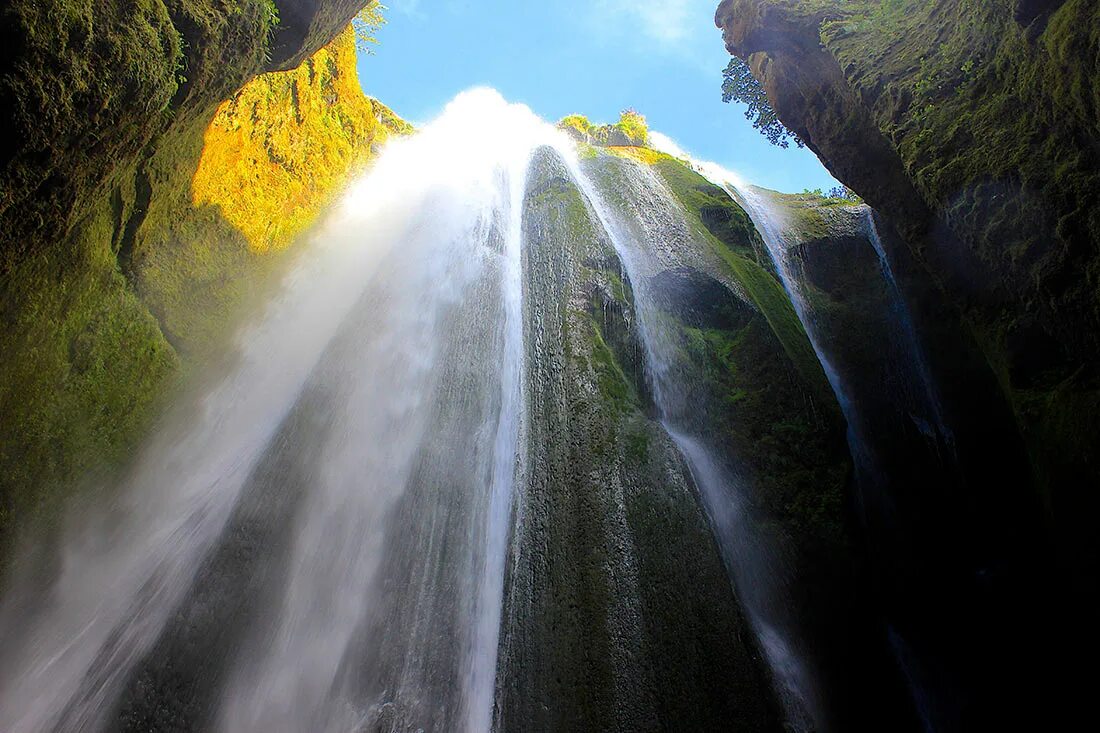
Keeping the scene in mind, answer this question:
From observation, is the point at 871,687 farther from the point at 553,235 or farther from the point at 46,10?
the point at 46,10

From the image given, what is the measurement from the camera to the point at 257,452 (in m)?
7.49

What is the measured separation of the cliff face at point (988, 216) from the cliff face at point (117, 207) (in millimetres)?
7902

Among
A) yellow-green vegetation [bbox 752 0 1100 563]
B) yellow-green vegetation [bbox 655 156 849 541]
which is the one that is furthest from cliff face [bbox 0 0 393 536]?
yellow-green vegetation [bbox 752 0 1100 563]

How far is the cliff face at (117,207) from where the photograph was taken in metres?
3.92

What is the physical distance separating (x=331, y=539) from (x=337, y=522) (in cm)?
25

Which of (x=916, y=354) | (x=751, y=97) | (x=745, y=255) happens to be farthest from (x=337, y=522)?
(x=751, y=97)

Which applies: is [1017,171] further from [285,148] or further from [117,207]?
[285,148]

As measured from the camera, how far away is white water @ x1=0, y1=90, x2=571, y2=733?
5.36m

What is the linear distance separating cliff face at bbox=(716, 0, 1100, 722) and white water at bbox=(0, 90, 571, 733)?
6.20 m

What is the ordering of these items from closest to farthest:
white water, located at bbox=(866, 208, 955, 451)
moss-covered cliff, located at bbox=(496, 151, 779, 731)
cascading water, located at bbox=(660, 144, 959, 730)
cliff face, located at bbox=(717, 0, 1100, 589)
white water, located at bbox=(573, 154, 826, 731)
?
moss-covered cliff, located at bbox=(496, 151, 779, 731) < cliff face, located at bbox=(717, 0, 1100, 589) < white water, located at bbox=(573, 154, 826, 731) < cascading water, located at bbox=(660, 144, 959, 730) < white water, located at bbox=(866, 208, 955, 451)

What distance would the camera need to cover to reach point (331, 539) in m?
6.74

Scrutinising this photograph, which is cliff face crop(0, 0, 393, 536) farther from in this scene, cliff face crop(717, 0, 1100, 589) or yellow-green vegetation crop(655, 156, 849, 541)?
cliff face crop(717, 0, 1100, 589)

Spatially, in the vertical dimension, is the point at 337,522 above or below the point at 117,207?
below

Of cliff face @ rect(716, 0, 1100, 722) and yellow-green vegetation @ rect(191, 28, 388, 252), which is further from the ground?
yellow-green vegetation @ rect(191, 28, 388, 252)
